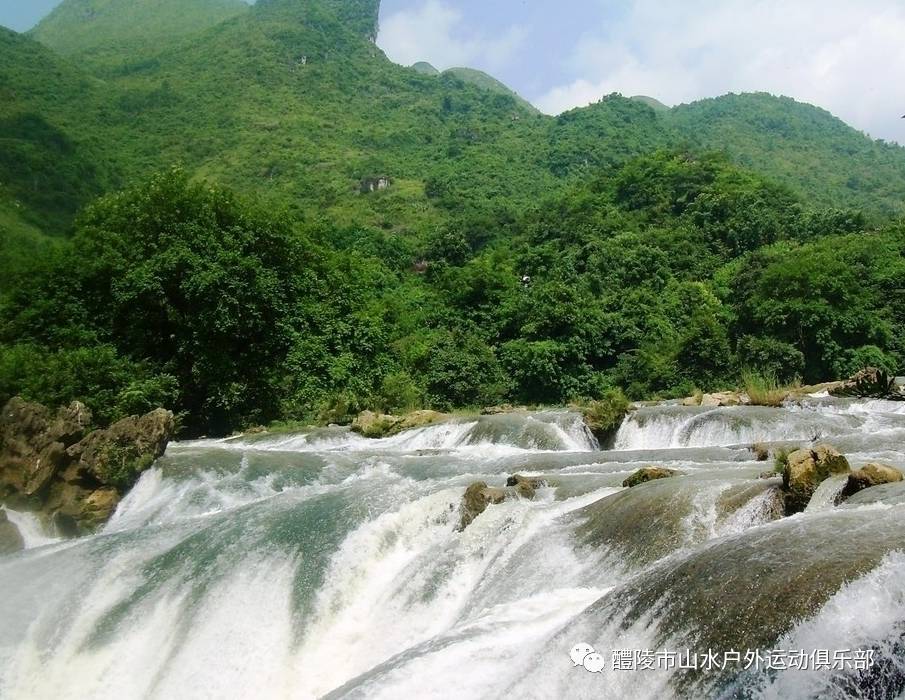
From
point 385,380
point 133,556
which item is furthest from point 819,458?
point 385,380

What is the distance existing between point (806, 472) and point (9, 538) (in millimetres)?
13436

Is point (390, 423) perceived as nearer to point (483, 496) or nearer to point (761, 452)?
point (761, 452)

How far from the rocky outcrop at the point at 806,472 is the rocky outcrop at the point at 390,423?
50.2 feet

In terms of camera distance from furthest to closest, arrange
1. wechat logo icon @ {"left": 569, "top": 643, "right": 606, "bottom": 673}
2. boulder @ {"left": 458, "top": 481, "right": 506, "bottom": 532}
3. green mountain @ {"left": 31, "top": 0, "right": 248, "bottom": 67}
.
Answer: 1. green mountain @ {"left": 31, "top": 0, "right": 248, "bottom": 67}
2. boulder @ {"left": 458, "top": 481, "right": 506, "bottom": 532}
3. wechat logo icon @ {"left": 569, "top": 643, "right": 606, "bottom": 673}

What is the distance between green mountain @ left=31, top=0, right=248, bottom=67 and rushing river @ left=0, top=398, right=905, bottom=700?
124 m

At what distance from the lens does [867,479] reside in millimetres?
7410

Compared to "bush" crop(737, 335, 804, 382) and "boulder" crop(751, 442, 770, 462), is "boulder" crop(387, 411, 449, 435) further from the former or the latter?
"bush" crop(737, 335, 804, 382)

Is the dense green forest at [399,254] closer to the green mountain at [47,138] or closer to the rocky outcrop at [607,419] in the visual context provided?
the green mountain at [47,138]

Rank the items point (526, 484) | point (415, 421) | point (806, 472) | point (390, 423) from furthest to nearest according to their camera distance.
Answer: point (415, 421) → point (390, 423) → point (526, 484) → point (806, 472)

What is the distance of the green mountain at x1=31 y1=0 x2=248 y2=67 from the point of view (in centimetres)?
12925

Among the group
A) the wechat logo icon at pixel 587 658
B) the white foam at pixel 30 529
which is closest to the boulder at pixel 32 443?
the white foam at pixel 30 529

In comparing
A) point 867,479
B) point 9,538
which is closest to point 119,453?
point 9,538

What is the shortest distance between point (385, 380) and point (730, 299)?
1942cm

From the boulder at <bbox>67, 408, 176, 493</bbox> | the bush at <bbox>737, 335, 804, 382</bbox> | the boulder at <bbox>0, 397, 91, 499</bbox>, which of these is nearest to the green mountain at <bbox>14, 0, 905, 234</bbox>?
the bush at <bbox>737, 335, 804, 382</bbox>
